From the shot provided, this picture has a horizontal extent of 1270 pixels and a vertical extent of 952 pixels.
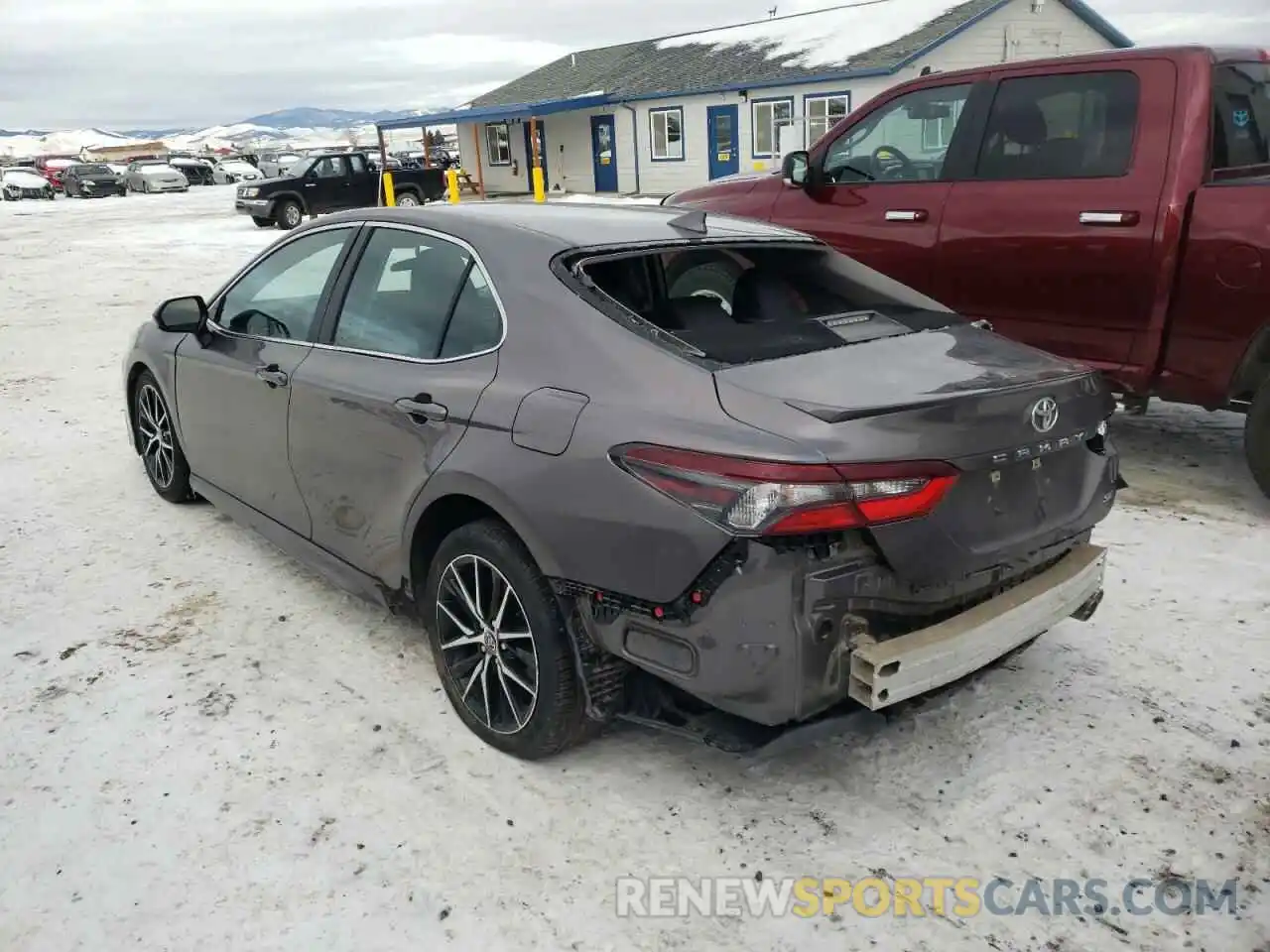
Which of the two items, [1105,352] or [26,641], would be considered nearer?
[26,641]

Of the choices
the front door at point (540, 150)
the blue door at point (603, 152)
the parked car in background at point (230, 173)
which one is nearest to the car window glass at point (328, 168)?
the blue door at point (603, 152)

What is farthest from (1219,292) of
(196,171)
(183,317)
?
(196,171)

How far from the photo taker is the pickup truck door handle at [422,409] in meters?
3.04

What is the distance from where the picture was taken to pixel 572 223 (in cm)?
327

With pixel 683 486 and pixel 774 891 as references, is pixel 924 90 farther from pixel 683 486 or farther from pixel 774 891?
pixel 774 891

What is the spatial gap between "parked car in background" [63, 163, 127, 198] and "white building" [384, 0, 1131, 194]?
666 inches

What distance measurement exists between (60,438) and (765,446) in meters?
5.88

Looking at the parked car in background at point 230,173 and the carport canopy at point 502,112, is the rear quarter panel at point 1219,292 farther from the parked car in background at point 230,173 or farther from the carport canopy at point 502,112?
the parked car in background at point 230,173

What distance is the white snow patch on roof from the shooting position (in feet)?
82.2

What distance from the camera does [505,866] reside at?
2.60m

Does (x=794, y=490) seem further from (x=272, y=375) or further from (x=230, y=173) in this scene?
(x=230, y=173)

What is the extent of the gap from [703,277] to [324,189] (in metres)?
23.1

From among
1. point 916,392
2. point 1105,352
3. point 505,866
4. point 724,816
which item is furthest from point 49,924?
point 1105,352

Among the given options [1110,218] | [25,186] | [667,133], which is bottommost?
[1110,218]
